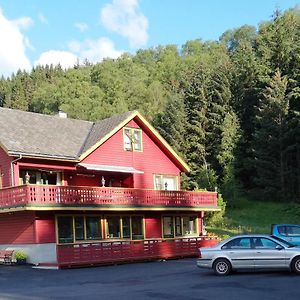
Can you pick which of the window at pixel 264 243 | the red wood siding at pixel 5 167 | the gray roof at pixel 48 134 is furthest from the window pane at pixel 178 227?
the window at pixel 264 243

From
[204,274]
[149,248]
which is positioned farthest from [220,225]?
[204,274]

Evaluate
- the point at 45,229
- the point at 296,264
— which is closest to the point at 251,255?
the point at 296,264

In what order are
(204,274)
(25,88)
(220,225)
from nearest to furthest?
(204,274) < (220,225) < (25,88)

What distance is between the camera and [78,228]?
99.5 ft

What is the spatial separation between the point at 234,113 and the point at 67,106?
24884 mm

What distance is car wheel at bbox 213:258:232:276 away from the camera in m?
18.3

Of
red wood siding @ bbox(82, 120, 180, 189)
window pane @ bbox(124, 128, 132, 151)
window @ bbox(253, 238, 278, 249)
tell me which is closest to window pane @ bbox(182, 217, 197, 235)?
red wood siding @ bbox(82, 120, 180, 189)

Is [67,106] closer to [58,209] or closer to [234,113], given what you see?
[234,113]

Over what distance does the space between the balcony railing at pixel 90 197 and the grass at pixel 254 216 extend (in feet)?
36.1

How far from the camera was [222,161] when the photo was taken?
214 ft

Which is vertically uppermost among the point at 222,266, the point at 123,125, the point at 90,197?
the point at 123,125

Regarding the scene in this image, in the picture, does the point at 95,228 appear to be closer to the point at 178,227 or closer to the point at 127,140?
the point at 127,140

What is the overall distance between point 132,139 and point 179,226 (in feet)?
22.1

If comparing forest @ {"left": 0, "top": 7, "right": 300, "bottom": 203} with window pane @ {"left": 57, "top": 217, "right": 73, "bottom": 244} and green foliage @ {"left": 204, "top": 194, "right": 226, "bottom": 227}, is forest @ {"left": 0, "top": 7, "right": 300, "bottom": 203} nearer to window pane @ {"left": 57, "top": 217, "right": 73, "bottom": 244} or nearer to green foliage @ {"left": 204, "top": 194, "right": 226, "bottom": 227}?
green foliage @ {"left": 204, "top": 194, "right": 226, "bottom": 227}
